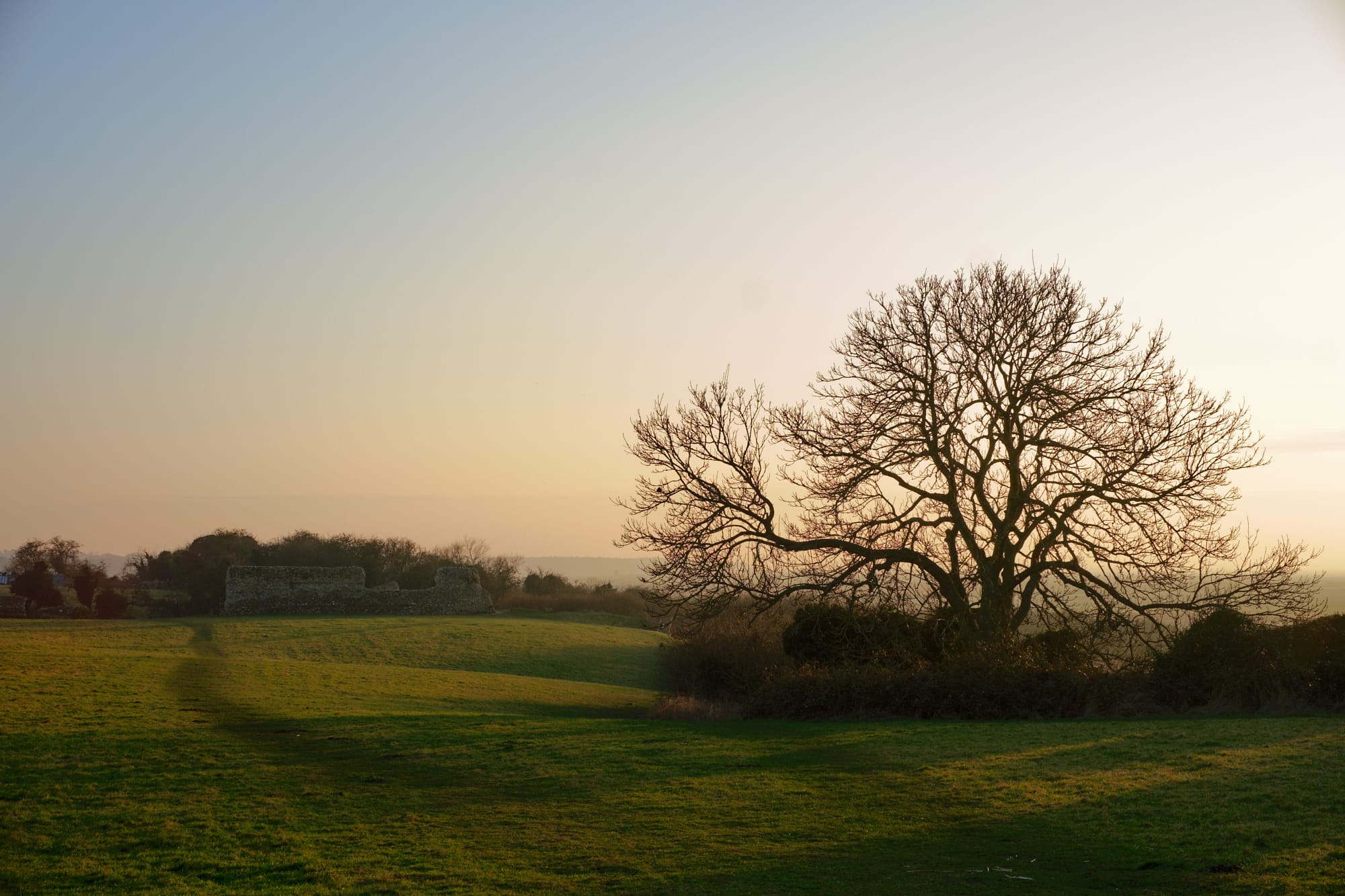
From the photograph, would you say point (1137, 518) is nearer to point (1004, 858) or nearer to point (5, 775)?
point (1004, 858)

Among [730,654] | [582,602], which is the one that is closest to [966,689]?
[730,654]

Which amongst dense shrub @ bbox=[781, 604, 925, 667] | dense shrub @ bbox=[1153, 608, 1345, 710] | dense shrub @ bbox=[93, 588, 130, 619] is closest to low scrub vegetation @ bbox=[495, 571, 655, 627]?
dense shrub @ bbox=[93, 588, 130, 619]

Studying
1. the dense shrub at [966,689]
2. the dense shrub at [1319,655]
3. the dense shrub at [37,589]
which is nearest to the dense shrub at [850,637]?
the dense shrub at [966,689]

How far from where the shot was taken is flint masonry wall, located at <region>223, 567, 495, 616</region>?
4778 centimetres

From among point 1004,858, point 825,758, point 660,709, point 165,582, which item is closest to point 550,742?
point 825,758

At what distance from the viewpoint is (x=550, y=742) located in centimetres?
1681

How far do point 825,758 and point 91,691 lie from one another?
610 inches

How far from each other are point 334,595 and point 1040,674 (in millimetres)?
38164

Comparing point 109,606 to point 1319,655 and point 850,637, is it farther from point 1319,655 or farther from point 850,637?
point 1319,655

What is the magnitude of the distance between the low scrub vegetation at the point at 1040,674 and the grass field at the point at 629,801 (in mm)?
1328

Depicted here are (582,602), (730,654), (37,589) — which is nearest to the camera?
(730,654)

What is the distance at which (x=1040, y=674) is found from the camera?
782 inches

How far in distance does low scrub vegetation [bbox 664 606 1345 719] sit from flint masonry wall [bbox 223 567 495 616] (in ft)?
98.6

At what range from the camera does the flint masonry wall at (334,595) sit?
157 feet
